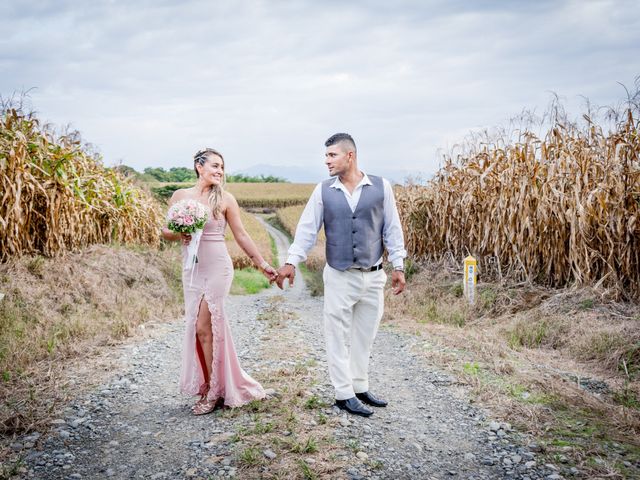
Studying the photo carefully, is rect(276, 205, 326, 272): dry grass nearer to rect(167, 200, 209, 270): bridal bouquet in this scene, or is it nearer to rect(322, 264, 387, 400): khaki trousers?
rect(322, 264, 387, 400): khaki trousers

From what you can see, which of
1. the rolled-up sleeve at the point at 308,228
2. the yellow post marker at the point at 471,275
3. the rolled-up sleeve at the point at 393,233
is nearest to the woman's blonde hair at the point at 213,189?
the rolled-up sleeve at the point at 308,228

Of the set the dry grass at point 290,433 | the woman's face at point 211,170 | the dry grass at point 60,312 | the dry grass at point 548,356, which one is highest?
the woman's face at point 211,170

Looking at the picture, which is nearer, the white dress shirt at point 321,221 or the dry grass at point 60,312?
the white dress shirt at point 321,221

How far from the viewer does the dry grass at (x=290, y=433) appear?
3426 mm

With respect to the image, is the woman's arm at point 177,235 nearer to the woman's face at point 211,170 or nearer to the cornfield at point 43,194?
the woman's face at point 211,170

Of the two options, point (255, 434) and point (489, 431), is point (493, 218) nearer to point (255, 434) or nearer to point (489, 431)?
point (489, 431)

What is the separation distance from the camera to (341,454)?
366 cm

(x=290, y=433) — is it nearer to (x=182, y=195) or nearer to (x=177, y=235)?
(x=177, y=235)

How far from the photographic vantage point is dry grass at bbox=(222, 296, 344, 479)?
3.43 metres

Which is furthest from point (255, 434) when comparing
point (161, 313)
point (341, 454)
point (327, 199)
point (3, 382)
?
point (161, 313)

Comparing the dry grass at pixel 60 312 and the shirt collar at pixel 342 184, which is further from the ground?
the shirt collar at pixel 342 184

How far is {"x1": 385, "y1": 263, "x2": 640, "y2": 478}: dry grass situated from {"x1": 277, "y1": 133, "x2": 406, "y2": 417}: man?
132 cm

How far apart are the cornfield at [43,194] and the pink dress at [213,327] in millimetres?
4996

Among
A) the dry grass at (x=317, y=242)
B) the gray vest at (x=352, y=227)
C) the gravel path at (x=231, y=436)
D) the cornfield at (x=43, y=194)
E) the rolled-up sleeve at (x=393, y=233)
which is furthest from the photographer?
the dry grass at (x=317, y=242)
